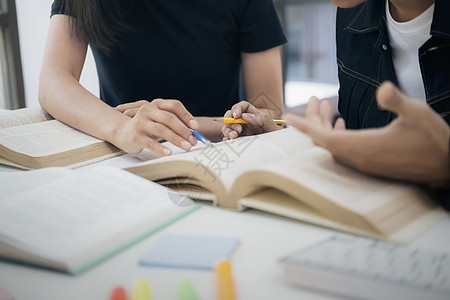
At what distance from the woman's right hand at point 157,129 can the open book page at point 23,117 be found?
0.32m

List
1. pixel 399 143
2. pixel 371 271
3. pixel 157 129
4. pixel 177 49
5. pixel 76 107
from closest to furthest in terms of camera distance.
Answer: pixel 371 271, pixel 399 143, pixel 157 129, pixel 76 107, pixel 177 49

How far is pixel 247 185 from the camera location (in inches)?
22.6

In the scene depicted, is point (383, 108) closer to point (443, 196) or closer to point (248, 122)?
point (248, 122)

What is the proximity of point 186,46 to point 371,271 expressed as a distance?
108cm

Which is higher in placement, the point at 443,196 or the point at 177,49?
the point at 177,49

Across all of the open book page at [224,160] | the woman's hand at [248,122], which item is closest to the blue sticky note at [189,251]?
the open book page at [224,160]

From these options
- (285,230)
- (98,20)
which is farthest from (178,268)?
(98,20)

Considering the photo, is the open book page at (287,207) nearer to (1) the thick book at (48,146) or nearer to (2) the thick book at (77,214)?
(2) the thick book at (77,214)

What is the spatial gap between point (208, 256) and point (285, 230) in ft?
0.38

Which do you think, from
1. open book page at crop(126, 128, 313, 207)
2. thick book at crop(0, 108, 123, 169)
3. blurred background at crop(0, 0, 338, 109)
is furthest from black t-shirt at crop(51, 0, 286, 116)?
blurred background at crop(0, 0, 338, 109)

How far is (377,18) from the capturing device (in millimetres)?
→ 1007

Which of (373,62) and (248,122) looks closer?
(248,122)

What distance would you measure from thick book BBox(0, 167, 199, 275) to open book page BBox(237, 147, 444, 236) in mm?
143

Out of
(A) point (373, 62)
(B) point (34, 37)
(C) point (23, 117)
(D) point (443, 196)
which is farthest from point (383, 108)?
(B) point (34, 37)
